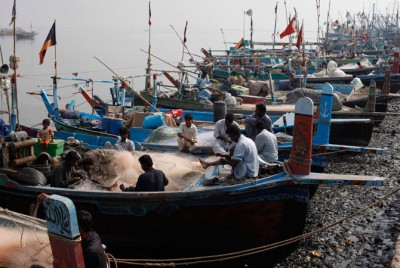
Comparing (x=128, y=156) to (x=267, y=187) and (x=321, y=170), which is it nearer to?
(x=267, y=187)

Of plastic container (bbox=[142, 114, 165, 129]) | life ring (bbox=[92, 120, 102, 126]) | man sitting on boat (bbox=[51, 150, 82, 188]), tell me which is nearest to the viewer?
man sitting on boat (bbox=[51, 150, 82, 188])

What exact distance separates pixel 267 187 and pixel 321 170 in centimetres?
380

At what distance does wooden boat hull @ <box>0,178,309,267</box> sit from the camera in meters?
8.02

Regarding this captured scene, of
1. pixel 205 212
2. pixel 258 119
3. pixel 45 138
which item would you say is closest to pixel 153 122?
pixel 45 138

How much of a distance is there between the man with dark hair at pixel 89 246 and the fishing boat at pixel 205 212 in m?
3.09

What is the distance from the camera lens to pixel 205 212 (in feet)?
27.0

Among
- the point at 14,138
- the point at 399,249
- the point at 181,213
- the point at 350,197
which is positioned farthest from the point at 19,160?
the point at 350,197

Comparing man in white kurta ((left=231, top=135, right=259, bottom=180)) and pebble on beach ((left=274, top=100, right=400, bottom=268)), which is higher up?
man in white kurta ((left=231, top=135, right=259, bottom=180))

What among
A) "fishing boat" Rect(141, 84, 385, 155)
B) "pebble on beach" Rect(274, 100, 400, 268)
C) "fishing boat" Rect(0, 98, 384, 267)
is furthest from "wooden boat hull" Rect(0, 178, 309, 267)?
"fishing boat" Rect(141, 84, 385, 155)

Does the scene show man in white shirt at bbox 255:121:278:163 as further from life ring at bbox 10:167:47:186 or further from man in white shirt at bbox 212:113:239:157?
life ring at bbox 10:167:47:186

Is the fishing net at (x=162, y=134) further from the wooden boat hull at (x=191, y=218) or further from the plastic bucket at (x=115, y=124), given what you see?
the wooden boat hull at (x=191, y=218)

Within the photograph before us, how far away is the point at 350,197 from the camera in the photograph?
11547 millimetres

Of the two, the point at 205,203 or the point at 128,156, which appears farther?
the point at 128,156

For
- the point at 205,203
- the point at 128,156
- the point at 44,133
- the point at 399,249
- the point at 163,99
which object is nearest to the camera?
the point at 399,249
